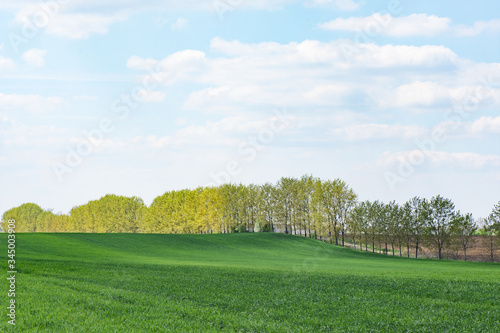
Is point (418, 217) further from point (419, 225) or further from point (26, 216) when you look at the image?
point (26, 216)

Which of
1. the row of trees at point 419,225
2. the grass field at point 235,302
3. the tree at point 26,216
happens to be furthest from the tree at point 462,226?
the tree at point 26,216

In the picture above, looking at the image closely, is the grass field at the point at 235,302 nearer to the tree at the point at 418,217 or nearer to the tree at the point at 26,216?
the tree at the point at 418,217

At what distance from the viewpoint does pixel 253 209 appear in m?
96.6

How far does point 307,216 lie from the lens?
90.6 m

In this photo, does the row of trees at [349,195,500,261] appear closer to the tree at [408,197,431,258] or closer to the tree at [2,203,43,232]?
the tree at [408,197,431,258]

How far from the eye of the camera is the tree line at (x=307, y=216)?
247 ft

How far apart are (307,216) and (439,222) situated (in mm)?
25206

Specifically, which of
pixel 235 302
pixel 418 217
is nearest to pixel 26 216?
pixel 418 217

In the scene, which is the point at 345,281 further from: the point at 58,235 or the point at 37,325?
the point at 58,235

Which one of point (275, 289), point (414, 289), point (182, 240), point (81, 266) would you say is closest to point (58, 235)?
point (182, 240)

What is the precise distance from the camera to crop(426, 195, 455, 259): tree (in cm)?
7431

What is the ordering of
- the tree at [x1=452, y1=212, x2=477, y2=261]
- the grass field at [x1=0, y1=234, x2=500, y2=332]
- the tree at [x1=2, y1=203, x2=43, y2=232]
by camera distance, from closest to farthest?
the grass field at [x1=0, y1=234, x2=500, y2=332] → the tree at [x1=452, y1=212, x2=477, y2=261] → the tree at [x1=2, y1=203, x2=43, y2=232]

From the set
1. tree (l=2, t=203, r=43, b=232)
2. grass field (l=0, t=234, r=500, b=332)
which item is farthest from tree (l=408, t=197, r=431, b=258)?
tree (l=2, t=203, r=43, b=232)

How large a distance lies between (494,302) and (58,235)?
51.2 meters
